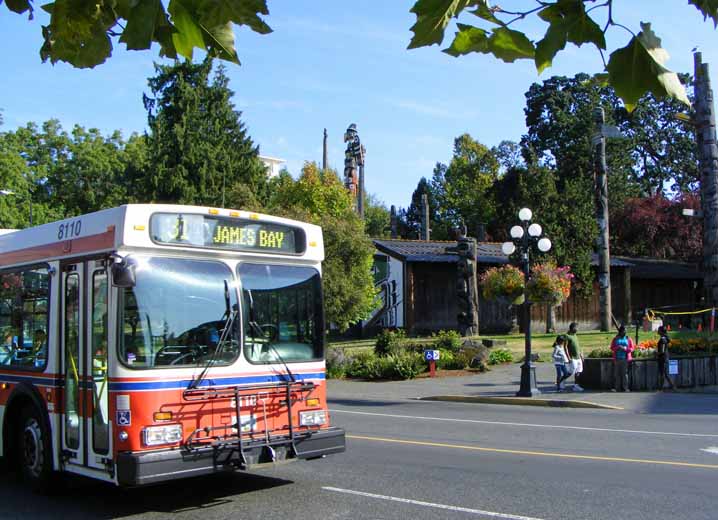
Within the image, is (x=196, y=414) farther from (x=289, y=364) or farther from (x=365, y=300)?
(x=365, y=300)

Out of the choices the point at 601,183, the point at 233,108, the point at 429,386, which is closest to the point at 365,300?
the point at 429,386

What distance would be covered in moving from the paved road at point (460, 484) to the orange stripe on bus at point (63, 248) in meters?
2.70

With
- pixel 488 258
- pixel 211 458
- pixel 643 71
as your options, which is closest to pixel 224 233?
pixel 211 458

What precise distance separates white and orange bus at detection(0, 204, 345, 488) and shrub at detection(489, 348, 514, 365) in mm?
18762

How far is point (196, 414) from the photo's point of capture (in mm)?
7723

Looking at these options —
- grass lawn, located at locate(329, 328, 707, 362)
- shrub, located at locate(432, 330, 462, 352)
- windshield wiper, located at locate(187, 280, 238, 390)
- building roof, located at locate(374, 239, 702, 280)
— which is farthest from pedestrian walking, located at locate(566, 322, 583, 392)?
building roof, located at locate(374, 239, 702, 280)

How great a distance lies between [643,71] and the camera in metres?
3.13

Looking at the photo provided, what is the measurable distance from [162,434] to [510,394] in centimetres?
1413

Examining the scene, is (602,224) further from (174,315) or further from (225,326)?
(174,315)

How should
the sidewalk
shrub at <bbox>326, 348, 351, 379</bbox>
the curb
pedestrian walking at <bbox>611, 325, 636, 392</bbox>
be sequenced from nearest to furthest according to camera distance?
the sidewalk < the curb < pedestrian walking at <bbox>611, 325, 636, 392</bbox> < shrub at <bbox>326, 348, 351, 379</bbox>

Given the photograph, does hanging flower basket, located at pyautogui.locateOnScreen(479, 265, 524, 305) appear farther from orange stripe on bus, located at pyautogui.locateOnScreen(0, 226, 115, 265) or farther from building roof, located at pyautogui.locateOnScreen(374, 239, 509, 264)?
building roof, located at pyautogui.locateOnScreen(374, 239, 509, 264)

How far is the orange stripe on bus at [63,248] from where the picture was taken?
7.96 metres

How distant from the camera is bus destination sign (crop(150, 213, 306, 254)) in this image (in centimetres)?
805

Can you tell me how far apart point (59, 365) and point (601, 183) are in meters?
28.9
